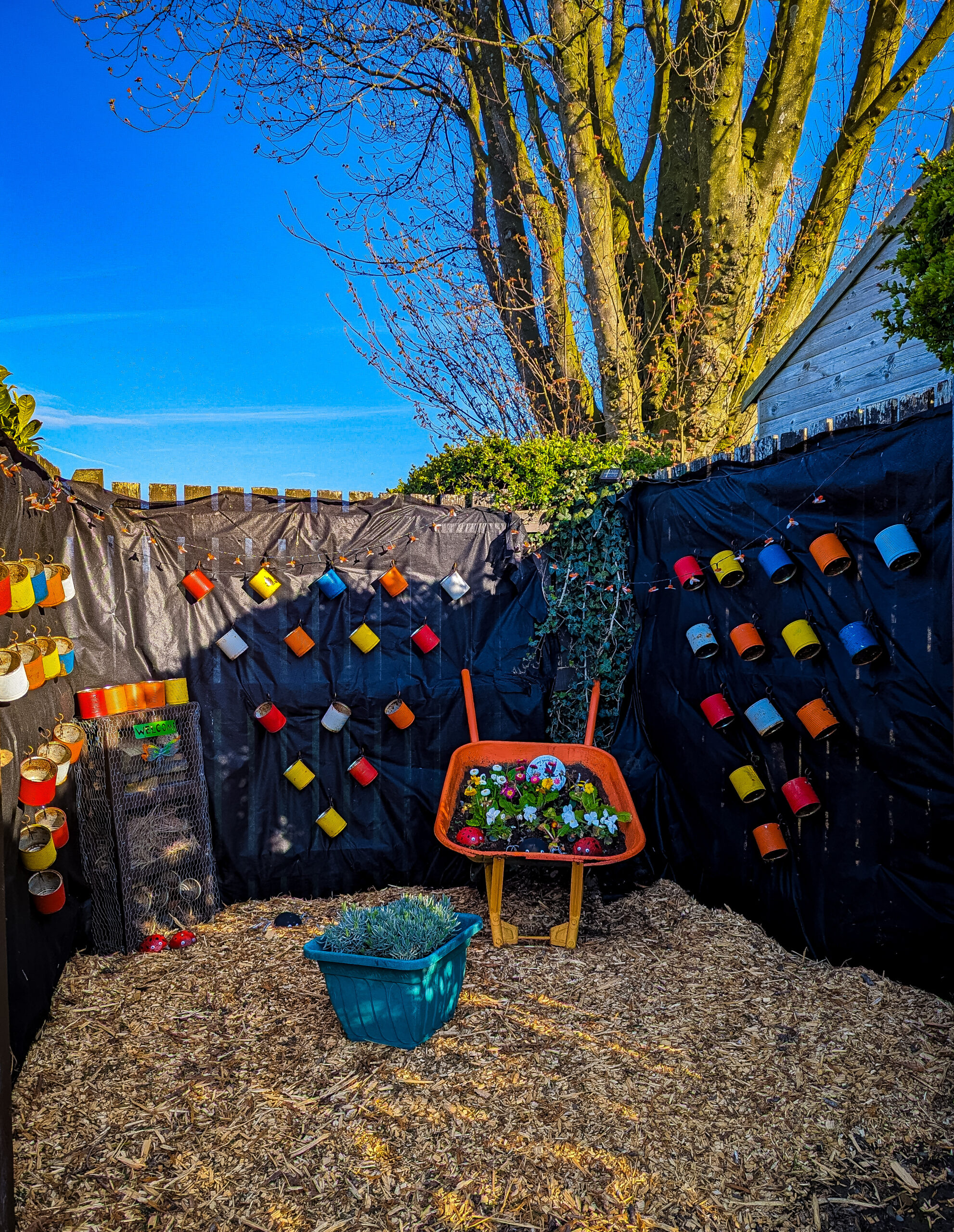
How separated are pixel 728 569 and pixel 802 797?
1.05 m

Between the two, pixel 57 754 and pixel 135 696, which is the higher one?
pixel 135 696

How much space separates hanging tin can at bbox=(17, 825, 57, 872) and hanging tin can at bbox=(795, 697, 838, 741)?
292cm

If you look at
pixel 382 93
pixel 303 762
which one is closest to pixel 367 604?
pixel 303 762

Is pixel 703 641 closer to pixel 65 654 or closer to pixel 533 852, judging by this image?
pixel 533 852

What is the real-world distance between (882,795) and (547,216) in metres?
6.24

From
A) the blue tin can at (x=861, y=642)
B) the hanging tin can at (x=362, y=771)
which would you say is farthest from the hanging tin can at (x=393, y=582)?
the blue tin can at (x=861, y=642)

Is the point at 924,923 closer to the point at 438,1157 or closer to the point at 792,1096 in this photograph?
the point at 792,1096

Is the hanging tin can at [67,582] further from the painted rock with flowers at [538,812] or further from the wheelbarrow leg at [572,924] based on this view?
the wheelbarrow leg at [572,924]

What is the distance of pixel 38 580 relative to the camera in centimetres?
288

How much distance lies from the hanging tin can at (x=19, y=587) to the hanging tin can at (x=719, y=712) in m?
2.91

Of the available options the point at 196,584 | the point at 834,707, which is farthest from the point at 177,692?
the point at 834,707

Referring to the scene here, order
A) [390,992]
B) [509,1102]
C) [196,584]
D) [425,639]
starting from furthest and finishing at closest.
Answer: [425,639] < [196,584] < [390,992] < [509,1102]

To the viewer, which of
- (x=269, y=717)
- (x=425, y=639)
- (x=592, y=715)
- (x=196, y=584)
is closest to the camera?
(x=196, y=584)

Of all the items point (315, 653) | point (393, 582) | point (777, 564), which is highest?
point (393, 582)
